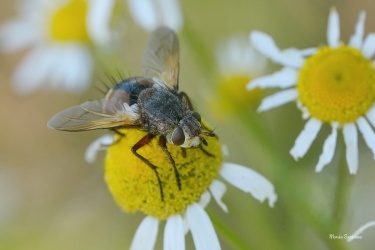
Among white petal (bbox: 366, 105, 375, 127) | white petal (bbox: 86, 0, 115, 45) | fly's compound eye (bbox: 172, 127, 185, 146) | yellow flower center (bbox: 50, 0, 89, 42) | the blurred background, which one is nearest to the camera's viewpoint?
fly's compound eye (bbox: 172, 127, 185, 146)

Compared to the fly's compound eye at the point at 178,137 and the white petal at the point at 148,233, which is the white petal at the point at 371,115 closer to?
the fly's compound eye at the point at 178,137

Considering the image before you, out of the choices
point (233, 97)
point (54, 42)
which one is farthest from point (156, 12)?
point (54, 42)

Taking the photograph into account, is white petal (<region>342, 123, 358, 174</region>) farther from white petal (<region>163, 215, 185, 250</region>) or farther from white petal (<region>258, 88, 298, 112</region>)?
white petal (<region>163, 215, 185, 250</region>)

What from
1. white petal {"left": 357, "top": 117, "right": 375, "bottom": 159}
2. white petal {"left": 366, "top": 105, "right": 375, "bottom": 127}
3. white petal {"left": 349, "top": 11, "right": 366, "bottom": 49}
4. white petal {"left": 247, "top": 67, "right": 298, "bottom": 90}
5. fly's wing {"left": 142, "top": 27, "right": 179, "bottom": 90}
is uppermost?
white petal {"left": 349, "top": 11, "right": 366, "bottom": 49}

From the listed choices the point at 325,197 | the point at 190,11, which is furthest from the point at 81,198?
the point at 325,197

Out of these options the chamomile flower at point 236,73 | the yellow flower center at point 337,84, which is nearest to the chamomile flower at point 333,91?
the yellow flower center at point 337,84

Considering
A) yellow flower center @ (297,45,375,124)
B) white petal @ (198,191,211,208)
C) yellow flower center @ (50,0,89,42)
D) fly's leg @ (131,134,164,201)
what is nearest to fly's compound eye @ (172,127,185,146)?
fly's leg @ (131,134,164,201)

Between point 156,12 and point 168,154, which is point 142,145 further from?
point 156,12
